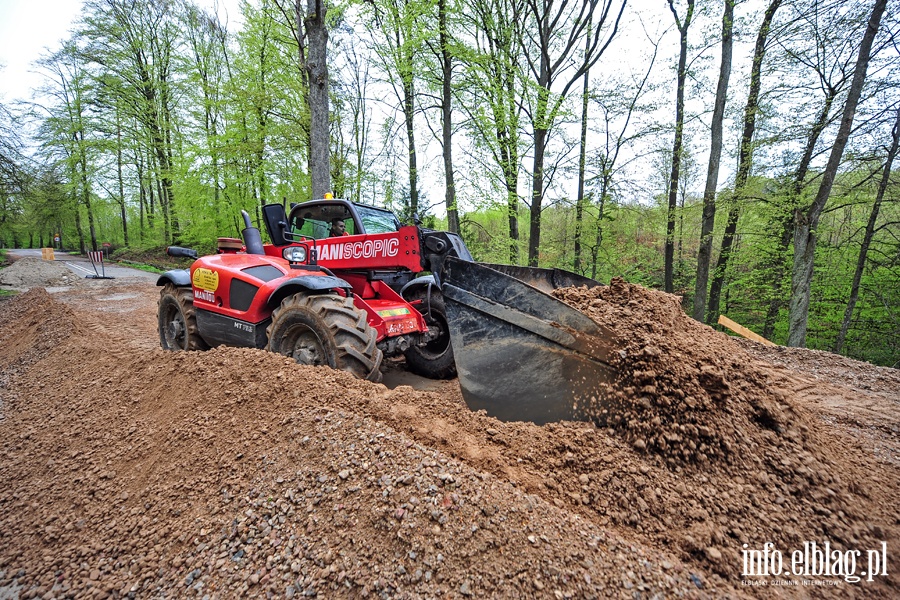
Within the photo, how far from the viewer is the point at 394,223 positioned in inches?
204

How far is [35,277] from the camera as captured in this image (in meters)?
14.3

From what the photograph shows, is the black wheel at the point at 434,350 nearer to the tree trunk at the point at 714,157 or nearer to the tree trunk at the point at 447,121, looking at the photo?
the tree trunk at the point at 447,121

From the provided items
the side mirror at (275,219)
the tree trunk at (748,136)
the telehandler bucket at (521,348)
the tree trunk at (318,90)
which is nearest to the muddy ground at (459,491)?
the telehandler bucket at (521,348)

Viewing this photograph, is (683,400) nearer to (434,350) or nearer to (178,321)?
(434,350)

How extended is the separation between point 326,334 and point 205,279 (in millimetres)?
2218

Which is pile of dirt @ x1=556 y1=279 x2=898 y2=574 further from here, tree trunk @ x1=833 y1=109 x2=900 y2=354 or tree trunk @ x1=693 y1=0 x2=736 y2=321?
tree trunk @ x1=693 y1=0 x2=736 y2=321

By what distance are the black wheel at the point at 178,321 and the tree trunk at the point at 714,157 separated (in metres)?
12.7

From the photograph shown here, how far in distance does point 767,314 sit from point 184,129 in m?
28.1

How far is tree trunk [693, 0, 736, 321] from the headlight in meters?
11.7

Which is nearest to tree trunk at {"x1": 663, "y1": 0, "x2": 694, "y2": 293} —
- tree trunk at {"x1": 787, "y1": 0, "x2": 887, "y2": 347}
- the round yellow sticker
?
tree trunk at {"x1": 787, "y1": 0, "x2": 887, "y2": 347}

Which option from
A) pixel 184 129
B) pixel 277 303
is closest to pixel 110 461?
pixel 277 303

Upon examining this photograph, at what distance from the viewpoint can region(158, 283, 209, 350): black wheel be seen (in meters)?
4.65

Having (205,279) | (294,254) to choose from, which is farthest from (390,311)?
(205,279)

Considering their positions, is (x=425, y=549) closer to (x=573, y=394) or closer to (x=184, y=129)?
(x=573, y=394)
